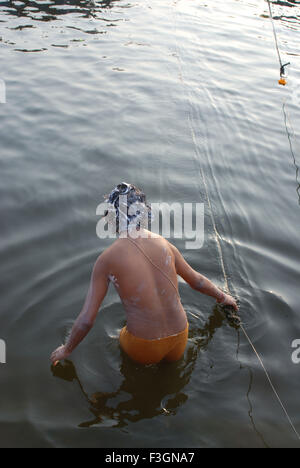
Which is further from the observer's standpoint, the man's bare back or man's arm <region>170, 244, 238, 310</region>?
man's arm <region>170, 244, 238, 310</region>

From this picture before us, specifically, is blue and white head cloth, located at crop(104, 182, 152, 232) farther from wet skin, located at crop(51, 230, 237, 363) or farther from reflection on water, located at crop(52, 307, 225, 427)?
reflection on water, located at crop(52, 307, 225, 427)

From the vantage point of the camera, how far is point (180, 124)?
804cm

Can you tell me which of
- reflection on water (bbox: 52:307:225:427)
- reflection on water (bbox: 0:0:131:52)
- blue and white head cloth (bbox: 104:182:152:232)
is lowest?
reflection on water (bbox: 52:307:225:427)

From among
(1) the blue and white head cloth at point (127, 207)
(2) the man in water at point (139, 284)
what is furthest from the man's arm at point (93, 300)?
(1) the blue and white head cloth at point (127, 207)

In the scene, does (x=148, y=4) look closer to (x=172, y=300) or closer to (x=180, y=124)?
(x=180, y=124)

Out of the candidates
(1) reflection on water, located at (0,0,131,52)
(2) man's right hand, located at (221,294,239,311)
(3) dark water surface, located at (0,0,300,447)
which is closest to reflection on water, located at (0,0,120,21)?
(1) reflection on water, located at (0,0,131,52)

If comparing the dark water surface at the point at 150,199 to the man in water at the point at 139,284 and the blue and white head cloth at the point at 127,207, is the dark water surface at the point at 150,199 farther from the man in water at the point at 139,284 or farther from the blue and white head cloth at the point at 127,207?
the blue and white head cloth at the point at 127,207

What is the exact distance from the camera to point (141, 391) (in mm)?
3678

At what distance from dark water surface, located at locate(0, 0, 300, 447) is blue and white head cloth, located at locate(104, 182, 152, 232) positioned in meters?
1.35

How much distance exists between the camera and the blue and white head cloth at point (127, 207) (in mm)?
3156

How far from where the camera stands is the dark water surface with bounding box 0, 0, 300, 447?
138 inches

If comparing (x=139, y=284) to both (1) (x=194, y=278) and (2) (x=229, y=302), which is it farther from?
(2) (x=229, y=302)
